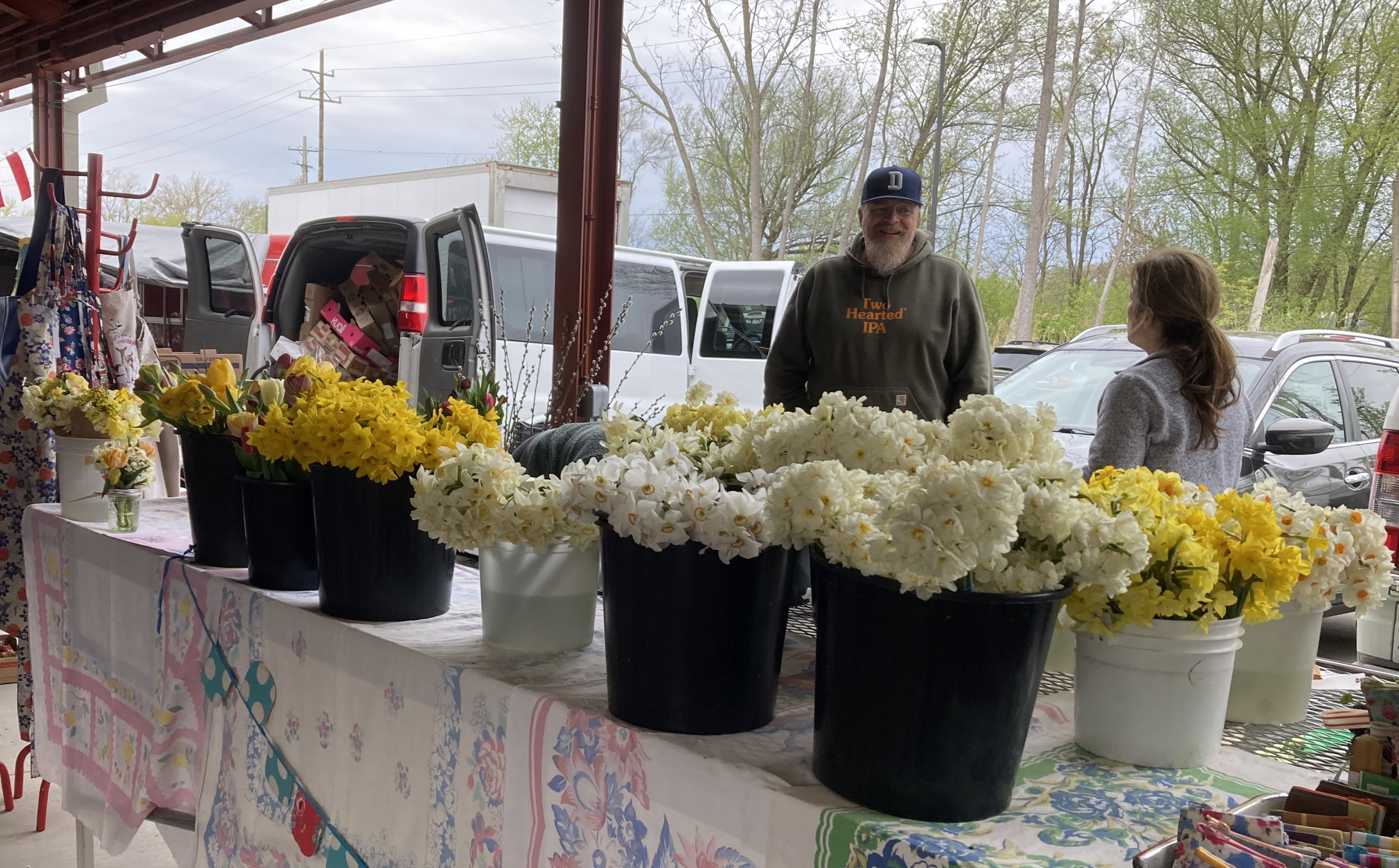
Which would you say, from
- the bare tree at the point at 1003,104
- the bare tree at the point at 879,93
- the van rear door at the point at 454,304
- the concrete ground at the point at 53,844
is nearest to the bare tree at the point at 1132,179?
the bare tree at the point at 1003,104

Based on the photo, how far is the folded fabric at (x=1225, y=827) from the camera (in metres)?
0.74

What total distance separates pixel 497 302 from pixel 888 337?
3.30 m

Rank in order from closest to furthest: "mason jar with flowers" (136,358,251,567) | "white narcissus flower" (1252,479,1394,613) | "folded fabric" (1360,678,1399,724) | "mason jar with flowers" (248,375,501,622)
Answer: "folded fabric" (1360,678,1399,724) < "white narcissus flower" (1252,479,1394,613) < "mason jar with flowers" (248,375,501,622) < "mason jar with flowers" (136,358,251,567)

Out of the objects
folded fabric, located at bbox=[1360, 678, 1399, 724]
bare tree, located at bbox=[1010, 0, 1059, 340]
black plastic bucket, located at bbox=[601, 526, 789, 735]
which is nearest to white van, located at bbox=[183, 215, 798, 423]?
black plastic bucket, located at bbox=[601, 526, 789, 735]

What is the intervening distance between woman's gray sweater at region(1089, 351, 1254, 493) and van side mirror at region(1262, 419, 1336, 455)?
4.73 feet

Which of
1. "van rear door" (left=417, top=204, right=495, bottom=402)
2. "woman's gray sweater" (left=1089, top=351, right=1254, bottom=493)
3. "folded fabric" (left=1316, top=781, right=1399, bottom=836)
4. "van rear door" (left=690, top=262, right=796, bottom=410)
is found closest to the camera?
"folded fabric" (left=1316, top=781, right=1399, bottom=836)

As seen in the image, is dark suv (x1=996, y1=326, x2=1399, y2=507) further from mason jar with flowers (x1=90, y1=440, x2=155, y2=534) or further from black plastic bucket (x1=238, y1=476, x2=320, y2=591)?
mason jar with flowers (x1=90, y1=440, x2=155, y2=534)

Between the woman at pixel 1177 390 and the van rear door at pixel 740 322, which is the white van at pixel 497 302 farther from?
the woman at pixel 1177 390

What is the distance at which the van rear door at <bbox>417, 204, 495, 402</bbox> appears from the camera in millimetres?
4727

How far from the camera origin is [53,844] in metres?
2.58

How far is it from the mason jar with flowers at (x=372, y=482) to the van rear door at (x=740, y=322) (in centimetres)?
576

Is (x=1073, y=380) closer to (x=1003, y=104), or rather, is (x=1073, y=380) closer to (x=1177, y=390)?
(x=1177, y=390)

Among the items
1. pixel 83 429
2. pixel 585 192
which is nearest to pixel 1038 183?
pixel 585 192

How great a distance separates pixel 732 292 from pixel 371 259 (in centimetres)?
275
